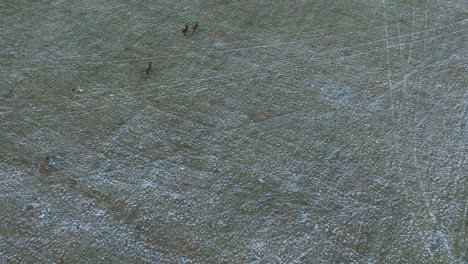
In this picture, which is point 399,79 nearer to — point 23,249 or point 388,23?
point 388,23

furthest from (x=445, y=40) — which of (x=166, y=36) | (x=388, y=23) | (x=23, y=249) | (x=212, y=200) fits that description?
(x=23, y=249)

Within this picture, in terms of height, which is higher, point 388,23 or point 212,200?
point 388,23

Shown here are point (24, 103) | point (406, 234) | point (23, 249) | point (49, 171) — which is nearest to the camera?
point (23, 249)

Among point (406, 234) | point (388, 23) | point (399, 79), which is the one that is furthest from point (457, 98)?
point (406, 234)

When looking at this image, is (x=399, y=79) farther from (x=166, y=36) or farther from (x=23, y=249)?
(x=23, y=249)

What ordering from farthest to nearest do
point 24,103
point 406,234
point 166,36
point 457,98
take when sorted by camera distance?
point 166,36, point 457,98, point 24,103, point 406,234

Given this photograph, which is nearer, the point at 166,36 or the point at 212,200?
the point at 212,200
